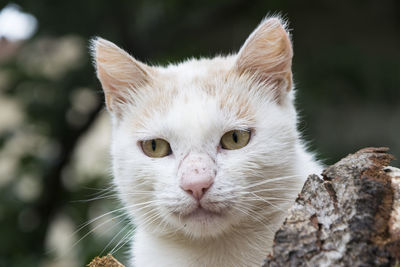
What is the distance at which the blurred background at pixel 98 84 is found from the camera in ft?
9.84

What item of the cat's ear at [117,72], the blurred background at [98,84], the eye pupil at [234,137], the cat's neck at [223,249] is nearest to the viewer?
the cat's neck at [223,249]

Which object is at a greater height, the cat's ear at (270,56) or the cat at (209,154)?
the cat's ear at (270,56)

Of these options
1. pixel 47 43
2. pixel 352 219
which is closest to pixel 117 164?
pixel 352 219

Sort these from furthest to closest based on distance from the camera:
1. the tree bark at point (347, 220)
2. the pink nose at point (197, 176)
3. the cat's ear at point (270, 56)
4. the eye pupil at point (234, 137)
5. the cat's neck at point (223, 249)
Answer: the cat's ear at point (270, 56), the eye pupil at point (234, 137), the cat's neck at point (223, 249), the pink nose at point (197, 176), the tree bark at point (347, 220)

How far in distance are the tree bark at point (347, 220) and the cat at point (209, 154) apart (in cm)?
43

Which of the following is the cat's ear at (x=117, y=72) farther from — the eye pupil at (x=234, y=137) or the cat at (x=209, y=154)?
the eye pupil at (x=234, y=137)

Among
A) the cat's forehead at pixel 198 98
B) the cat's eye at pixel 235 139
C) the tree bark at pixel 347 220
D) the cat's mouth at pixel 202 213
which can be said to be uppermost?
the cat's forehead at pixel 198 98

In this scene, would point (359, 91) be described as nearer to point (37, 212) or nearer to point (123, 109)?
point (123, 109)

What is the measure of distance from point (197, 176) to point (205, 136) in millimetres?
183

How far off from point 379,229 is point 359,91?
2304 millimetres

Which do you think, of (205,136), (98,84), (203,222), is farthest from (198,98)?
(98,84)

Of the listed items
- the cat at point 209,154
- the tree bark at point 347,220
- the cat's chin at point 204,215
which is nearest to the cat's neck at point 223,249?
the cat at point 209,154

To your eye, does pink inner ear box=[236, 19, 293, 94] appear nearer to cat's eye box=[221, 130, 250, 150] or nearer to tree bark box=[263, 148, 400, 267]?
cat's eye box=[221, 130, 250, 150]

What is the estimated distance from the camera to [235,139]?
1.56 meters
